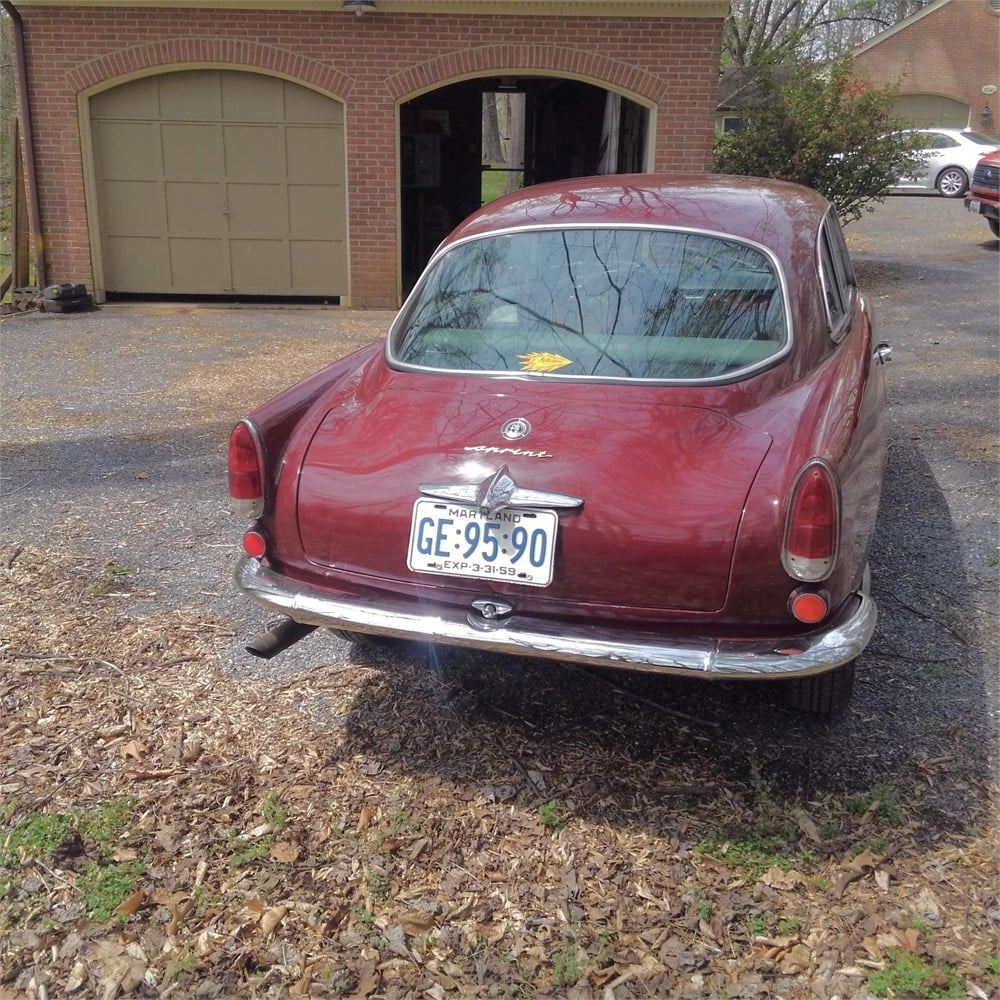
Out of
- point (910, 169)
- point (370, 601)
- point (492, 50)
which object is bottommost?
point (370, 601)

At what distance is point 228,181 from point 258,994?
37.1ft

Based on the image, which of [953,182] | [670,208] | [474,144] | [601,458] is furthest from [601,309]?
[953,182]

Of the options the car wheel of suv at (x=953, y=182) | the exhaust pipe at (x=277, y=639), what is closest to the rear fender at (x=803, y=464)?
the exhaust pipe at (x=277, y=639)

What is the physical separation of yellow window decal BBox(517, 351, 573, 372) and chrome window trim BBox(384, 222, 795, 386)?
37 mm

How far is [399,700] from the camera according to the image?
3588 millimetres

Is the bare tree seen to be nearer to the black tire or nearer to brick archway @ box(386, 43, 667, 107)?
brick archway @ box(386, 43, 667, 107)

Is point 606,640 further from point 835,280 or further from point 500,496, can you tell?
point 835,280

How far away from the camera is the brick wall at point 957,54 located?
34719 millimetres

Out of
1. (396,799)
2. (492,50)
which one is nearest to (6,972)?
(396,799)

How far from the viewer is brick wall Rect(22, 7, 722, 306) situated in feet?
37.4

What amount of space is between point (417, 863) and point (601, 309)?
6.50 feet

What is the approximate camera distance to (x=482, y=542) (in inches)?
116

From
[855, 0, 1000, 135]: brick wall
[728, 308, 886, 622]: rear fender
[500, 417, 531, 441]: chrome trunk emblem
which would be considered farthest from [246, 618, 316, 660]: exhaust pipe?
[855, 0, 1000, 135]: brick wall

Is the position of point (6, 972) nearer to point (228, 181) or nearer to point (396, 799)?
point (396, 799)
